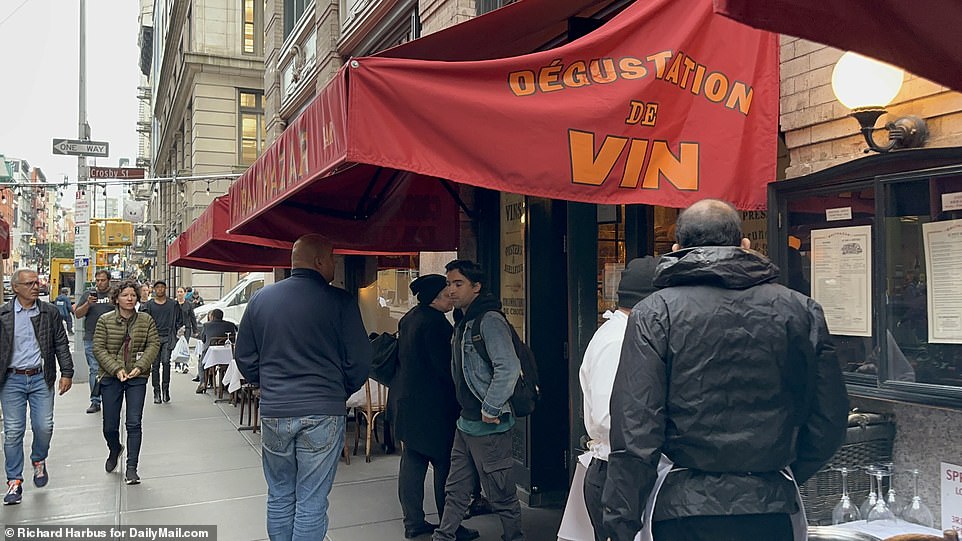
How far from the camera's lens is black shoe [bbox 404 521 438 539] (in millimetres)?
→ 5406

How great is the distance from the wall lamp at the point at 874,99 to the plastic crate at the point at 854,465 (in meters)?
1.26

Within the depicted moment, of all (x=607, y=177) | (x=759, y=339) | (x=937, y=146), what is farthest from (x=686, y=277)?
(x=937, y=146)

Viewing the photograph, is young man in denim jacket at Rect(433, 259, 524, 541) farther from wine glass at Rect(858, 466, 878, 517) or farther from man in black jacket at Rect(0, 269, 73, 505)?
man in black jacket at Rect(0, 269, 73, 505)

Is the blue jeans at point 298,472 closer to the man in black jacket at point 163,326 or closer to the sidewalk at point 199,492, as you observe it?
the sidewalk at point 199,492

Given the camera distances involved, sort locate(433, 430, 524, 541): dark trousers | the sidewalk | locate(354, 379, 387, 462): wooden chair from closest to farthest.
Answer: locate(433, 430, 524, 541): dark trousers → the sidewalk → locate(354, 379, 387, 462): wooden chair

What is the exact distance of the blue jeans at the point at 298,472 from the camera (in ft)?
13.8

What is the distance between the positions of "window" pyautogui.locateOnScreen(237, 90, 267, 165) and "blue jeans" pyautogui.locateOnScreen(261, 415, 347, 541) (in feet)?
86.8

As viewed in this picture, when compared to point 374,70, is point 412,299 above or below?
below

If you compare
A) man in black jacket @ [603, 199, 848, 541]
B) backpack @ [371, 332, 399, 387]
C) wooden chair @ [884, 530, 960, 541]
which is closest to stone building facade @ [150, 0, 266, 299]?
backpack @ [371, 332, 399, 387]

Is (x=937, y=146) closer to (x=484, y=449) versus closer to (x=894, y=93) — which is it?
(x=894, y=93)

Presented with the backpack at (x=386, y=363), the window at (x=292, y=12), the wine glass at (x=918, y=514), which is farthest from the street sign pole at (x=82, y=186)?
the wine glass at (x=918, y=514)

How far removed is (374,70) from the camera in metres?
3.14

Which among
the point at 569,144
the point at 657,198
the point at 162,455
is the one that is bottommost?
the point at 162,455

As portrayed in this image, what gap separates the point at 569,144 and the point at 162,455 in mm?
6801
